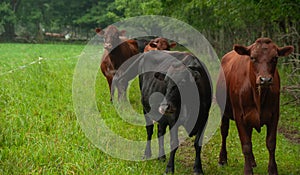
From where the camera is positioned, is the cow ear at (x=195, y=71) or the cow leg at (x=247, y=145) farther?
the cow ear at (x=195, y=71)

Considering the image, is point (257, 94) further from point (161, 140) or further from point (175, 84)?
point (161, 140)

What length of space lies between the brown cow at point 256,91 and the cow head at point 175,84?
2.23ft

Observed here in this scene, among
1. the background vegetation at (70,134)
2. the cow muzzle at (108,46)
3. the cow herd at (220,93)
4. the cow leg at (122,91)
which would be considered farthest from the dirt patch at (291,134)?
the cow muzzle at (108,46)

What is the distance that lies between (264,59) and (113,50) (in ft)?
21.0

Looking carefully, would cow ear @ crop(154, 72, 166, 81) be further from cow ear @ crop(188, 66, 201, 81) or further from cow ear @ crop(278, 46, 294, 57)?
cow ear @ crop(278, 46, 294, 57)

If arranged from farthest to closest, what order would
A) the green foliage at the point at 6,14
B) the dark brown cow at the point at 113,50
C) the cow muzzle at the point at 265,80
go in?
1. the green foliage at the point at 6,14
2. the dark brown cow at the point at 113,50
3. the cow muzzle at the point at 265,80

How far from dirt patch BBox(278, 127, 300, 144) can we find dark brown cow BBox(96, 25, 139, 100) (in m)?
4.16

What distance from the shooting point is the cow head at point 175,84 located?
6.09 meters

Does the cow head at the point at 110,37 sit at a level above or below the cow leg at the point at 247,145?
above

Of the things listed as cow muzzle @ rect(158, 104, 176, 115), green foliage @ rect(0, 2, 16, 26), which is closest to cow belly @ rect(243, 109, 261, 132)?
cow muzzle @ rect(158, 104, 176, 115)

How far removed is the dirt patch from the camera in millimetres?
8945

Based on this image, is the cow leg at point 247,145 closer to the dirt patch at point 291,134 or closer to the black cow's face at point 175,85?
the black cow's face at point 175,85

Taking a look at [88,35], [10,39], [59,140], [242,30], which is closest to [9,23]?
[10,39]

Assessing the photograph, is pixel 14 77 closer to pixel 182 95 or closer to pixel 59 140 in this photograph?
pixel 59 140
